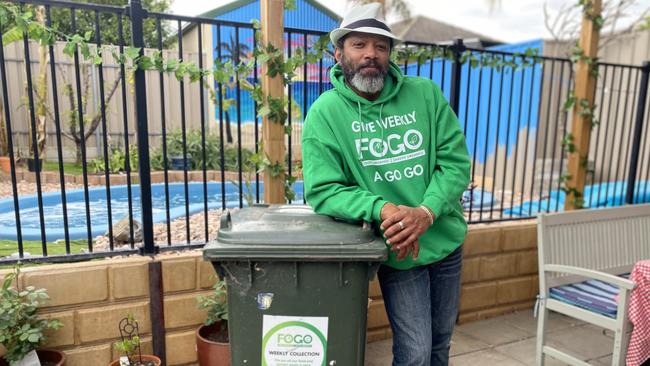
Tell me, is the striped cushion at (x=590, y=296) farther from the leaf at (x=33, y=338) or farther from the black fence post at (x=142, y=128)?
the leaf at (x=33, y=338)

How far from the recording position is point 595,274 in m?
2.70

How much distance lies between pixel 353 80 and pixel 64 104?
21.6ft

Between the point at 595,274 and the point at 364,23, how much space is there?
6.57 ft

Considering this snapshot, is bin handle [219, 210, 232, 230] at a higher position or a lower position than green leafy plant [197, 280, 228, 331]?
higher

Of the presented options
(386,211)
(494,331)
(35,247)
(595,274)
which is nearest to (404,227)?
(386,211)

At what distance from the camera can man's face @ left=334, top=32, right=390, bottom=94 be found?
194 centimetres

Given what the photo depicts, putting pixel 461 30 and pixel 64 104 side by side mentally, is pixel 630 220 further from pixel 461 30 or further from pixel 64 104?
pixel 461 30

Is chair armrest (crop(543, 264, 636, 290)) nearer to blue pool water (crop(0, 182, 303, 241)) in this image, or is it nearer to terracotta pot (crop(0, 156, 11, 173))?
blue pool water (crop(0, 182, 303, 241))

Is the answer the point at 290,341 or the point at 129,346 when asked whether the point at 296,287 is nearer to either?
the point at 290,341

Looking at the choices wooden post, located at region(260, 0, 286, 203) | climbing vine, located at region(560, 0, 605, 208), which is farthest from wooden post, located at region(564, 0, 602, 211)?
wooden post, located at region(260, 0, 286, 203)

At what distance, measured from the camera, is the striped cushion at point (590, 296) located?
2791 millimetres

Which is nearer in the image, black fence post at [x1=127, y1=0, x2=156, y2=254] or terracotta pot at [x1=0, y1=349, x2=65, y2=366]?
terracotta pot at [x1=0, y1=349, x2=65, y2=366]

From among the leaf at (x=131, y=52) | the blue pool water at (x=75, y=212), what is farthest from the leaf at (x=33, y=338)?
the leaf at (x=131, y=52)

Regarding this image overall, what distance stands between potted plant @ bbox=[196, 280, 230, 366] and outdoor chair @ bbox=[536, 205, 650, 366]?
2.03 m
